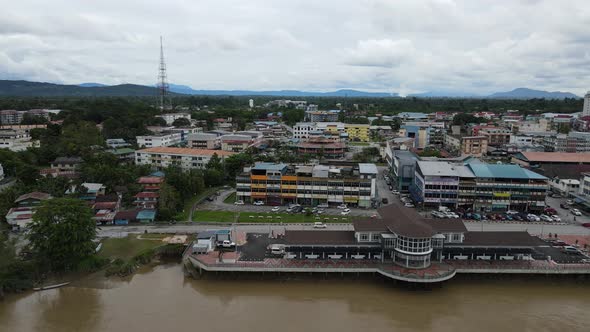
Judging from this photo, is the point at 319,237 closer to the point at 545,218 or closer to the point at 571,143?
the point at 545,218

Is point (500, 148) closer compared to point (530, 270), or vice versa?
point (530, 270)

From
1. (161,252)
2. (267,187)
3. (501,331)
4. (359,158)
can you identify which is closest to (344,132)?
(359,158)

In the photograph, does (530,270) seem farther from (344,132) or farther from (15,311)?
(344,132)

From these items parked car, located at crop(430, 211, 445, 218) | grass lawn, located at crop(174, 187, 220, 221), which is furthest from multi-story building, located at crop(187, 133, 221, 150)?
parked car, located at crop(430, 211, 445, 218)

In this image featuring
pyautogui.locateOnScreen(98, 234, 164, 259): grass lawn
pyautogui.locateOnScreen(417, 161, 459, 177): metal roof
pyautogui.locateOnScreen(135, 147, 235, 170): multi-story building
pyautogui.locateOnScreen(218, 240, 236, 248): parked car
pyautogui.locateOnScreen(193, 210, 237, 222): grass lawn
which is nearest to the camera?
pyautogui.locateOnScreen(98, 234, 164, 259): grass lawn

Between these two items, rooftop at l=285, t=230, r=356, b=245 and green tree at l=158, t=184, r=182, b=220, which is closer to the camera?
rooftop at l=285, t=230, r=356, b=245

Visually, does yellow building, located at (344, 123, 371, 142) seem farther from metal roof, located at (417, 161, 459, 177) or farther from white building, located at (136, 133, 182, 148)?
metal roof, located at (417, 161, 459, 177)
